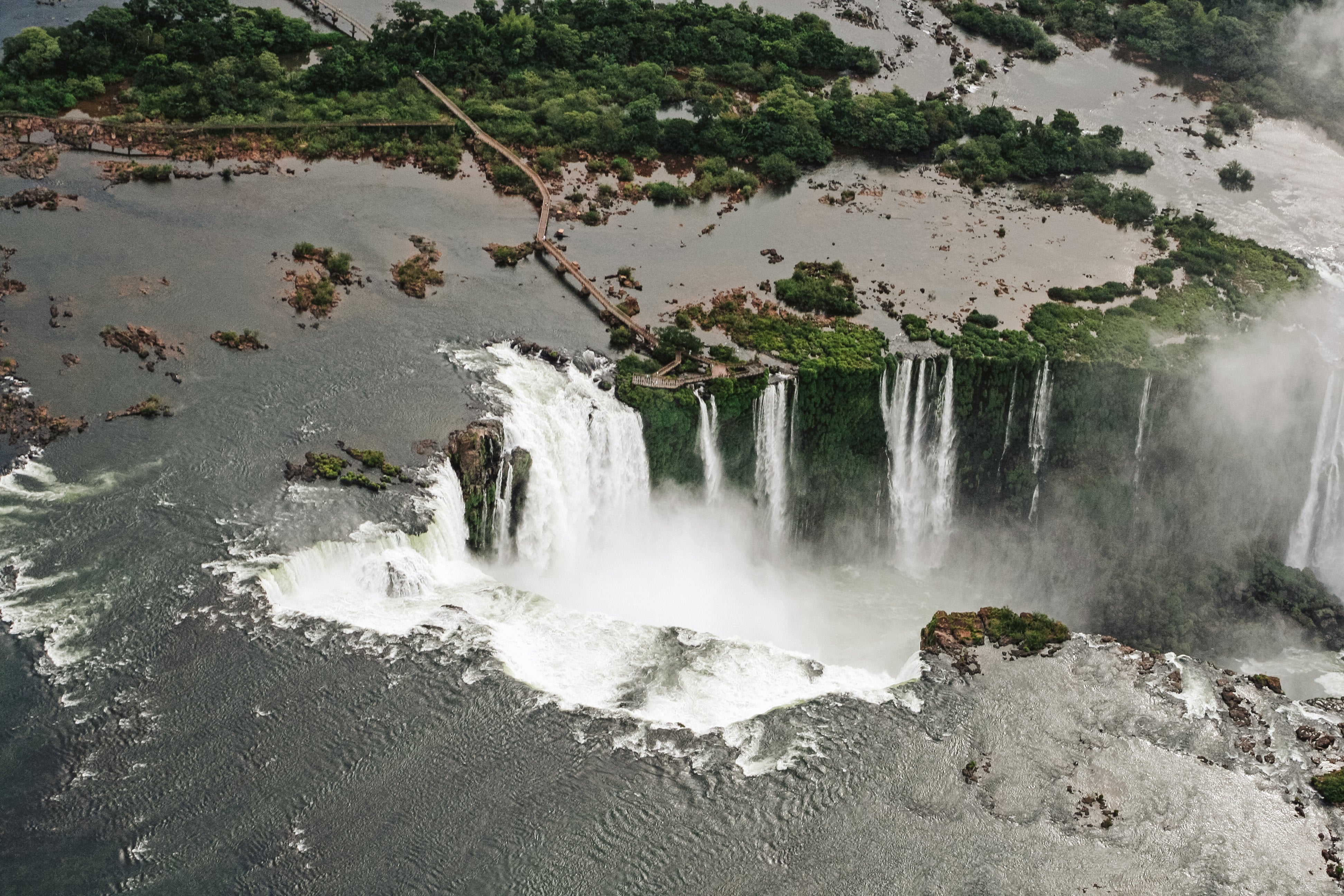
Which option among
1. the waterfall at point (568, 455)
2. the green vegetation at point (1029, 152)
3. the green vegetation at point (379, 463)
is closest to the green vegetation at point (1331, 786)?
the waterfall at point (568, 455)

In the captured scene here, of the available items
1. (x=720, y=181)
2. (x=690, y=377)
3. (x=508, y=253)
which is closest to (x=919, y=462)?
(x=690, y=377)

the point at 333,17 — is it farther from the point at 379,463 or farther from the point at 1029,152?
the point at 1029,152

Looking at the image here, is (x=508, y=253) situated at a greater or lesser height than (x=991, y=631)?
greater

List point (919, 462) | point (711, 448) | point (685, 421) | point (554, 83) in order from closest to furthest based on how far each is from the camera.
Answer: point (685, 421) < point (711, 448) < point (919, 462) < point (554, 83)

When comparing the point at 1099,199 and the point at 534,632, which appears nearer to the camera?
the point at 534,632

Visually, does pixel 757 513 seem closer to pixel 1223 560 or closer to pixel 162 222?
pixel 1223 560

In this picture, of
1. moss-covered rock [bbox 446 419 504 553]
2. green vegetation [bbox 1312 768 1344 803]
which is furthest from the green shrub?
green vegetation [bbox 1312 768 1344 803]

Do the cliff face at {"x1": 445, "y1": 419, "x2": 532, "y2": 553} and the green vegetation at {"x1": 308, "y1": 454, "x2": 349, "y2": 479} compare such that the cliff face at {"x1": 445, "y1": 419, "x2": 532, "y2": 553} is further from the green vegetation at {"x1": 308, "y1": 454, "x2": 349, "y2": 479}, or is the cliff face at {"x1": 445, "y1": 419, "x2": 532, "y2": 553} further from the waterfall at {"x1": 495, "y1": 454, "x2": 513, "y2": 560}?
the green vegetation at {"x1": 308, "y1": 454, "x2": 349, "y2": 479}

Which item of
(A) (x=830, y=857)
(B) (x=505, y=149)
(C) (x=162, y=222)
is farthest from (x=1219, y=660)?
(C) (x=162, y=222)
